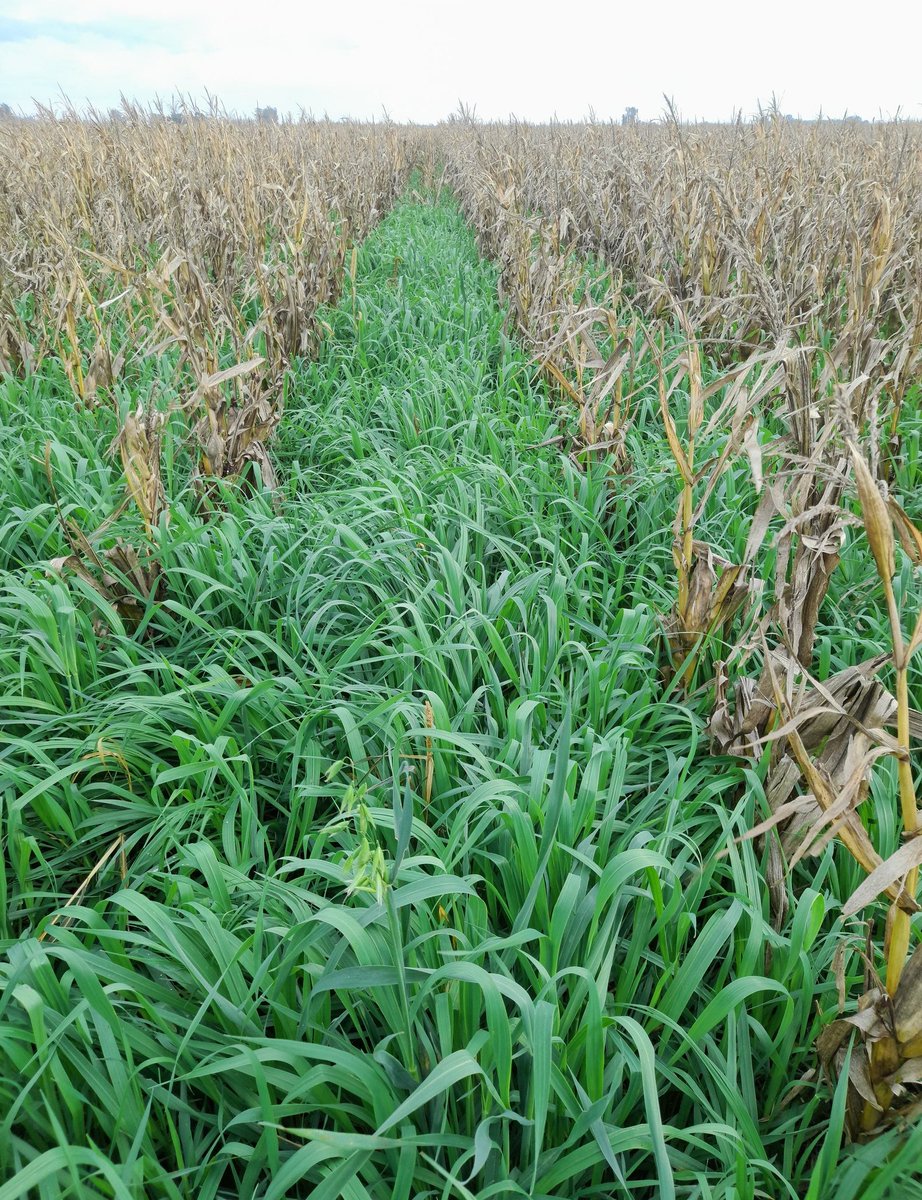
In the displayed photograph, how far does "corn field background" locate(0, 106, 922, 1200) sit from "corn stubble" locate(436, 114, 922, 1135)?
0.02 metres

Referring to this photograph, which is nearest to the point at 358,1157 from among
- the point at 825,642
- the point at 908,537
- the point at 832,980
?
the point at 832,980

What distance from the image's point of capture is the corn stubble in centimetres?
101

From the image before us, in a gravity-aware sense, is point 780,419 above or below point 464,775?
above

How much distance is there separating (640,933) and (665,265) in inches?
169

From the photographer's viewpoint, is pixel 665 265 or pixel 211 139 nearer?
pixel 665 265

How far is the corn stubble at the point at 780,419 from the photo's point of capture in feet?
3.32

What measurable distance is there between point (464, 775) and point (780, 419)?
2.26m

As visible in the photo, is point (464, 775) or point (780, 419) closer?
point (464, 775)

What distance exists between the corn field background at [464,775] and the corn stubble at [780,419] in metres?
0.02

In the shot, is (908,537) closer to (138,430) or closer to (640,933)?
(640,933)

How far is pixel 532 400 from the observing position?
3.46 meters

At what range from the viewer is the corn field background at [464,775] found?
1.01 metres

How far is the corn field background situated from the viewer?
1014mm

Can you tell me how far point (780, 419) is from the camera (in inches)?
124
